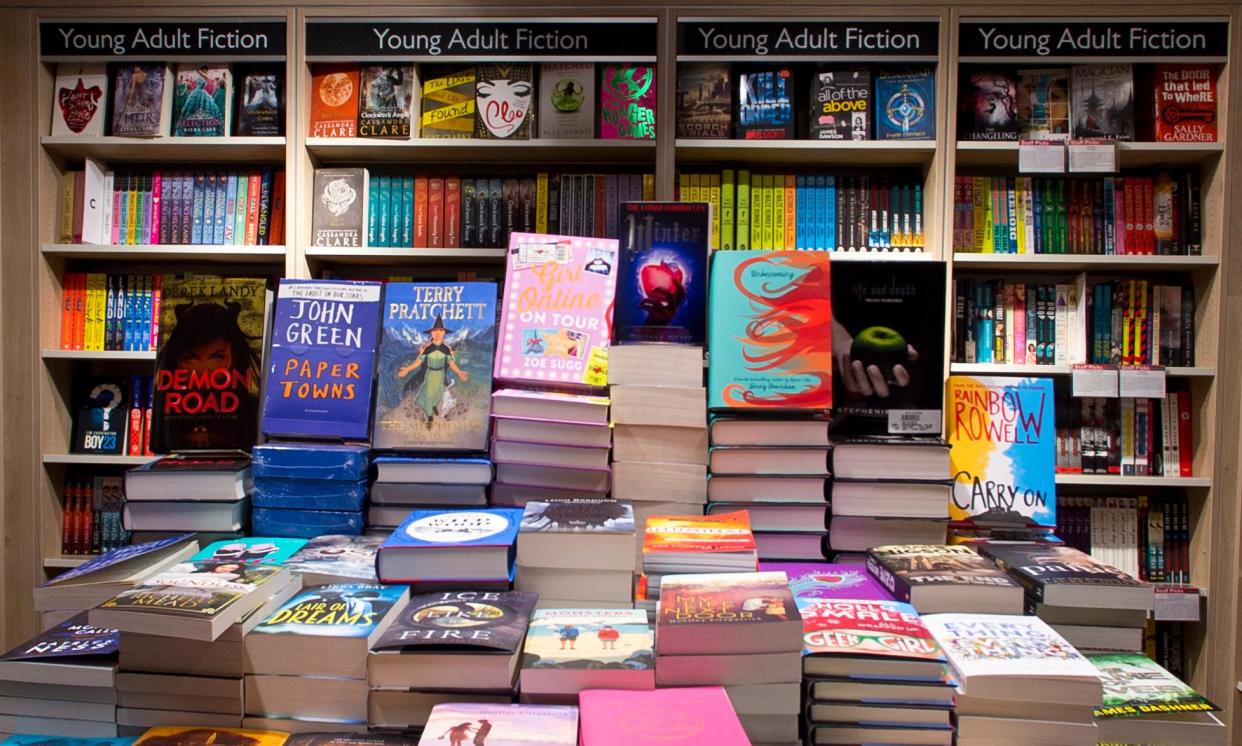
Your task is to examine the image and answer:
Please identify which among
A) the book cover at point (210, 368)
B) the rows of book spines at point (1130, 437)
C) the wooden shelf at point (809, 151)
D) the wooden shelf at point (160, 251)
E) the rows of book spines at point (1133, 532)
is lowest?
the rows of book spines at point (1133, 532)

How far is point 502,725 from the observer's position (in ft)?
3.13

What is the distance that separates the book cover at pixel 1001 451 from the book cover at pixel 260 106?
2283mm

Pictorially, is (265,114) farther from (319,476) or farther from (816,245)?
(816,245)

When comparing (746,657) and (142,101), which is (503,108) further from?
(746,657)

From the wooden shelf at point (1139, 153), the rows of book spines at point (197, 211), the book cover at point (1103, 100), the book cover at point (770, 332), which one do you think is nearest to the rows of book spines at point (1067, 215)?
the wooden shelf at point (1139, 153)

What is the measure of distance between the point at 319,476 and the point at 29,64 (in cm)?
194

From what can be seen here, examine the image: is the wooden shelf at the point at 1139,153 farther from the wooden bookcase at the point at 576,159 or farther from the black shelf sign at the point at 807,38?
the black shelf sign at the point at 807,38

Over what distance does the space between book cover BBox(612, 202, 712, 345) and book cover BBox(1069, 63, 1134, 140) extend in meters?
1.46

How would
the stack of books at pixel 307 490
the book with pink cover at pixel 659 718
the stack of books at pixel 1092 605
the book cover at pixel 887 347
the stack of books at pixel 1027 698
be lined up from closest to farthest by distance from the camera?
the book with pink cover at pixel 659 718
the stack of books at pixel 1027 698
the stack of books at pixel 1092 605
the stack of books at pixel 307 490
the book cover at pixel 887 347

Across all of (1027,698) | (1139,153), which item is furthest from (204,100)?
(1139,153)

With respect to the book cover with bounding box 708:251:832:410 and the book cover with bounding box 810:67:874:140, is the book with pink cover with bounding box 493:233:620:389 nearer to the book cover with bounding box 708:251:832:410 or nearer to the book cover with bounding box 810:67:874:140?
the book cover with bounding box 708:251:832:410

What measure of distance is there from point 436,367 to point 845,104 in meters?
1.59

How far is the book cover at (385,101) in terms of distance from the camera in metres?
2.46

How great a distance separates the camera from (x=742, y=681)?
1038 millimetres
